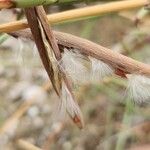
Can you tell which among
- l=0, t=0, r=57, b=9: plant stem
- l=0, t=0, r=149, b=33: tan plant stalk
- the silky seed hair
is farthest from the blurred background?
l=0, t=0, r=57, b=9: plant stem

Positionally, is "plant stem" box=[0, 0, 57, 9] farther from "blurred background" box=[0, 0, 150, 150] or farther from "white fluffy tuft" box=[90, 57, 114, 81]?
"blurred background" box=[0, 0, 150, 150]

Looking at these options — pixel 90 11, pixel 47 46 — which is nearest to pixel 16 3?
pixel 47 46

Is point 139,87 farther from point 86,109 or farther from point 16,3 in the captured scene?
point 86,109

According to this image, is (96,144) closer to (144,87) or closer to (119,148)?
(119,148)

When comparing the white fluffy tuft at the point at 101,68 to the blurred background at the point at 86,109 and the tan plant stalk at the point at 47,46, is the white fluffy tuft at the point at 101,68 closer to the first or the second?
the tan plant stalk at the point at 47,46

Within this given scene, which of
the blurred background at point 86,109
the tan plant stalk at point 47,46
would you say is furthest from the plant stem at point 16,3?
the blurred background at point 86,109
